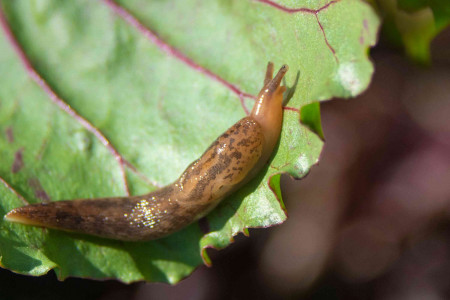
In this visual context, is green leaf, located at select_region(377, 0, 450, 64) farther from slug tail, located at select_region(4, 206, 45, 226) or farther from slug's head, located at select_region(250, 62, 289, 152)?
slug tail, located at select_region(4, 206, 45, 226)

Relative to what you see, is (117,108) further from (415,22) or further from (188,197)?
(415,22)

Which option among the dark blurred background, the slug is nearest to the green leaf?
the dark blurred background

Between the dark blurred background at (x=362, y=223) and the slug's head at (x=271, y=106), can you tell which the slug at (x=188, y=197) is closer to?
the slug's head at (x=271, y=106)

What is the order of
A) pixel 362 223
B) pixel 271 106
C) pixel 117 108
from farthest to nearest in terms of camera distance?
pixel 362 223
pixel 117 108
pixel 271 106

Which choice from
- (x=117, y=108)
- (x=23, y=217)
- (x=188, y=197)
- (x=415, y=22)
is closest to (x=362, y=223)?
(x=415, y=22)

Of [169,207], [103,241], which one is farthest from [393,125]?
[103,241]
